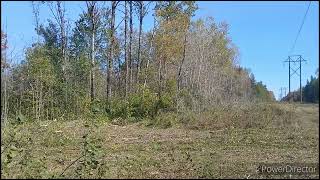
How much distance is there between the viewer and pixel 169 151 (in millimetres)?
11805

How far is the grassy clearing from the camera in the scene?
7.24m

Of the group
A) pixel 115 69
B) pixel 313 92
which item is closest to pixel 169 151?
pixel 313 92

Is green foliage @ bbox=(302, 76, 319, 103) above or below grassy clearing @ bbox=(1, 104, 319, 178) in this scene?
above

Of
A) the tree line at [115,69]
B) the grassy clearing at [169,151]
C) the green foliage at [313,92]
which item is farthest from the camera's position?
the tree line at [115,69]

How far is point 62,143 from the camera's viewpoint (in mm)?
13711

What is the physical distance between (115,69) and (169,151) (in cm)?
3554

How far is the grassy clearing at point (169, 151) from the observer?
23.7ft

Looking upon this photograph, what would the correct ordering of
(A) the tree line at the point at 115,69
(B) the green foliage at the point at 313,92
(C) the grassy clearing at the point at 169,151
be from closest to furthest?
(B) the green foliage at the point at 313,92 < (C) the grassy clearing at the point at 169,151 < (A) the tree line at the point at 115,69

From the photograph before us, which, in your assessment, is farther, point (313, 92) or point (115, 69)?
point (115, 69)

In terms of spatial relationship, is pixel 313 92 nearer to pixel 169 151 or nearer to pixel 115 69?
pixel 169 151

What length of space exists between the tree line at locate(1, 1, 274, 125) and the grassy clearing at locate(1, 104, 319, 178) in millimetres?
1275

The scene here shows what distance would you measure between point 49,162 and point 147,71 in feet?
104

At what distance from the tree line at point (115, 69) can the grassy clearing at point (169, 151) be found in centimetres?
127

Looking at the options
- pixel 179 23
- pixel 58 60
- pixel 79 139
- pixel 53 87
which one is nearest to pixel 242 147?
pixel 79 139
